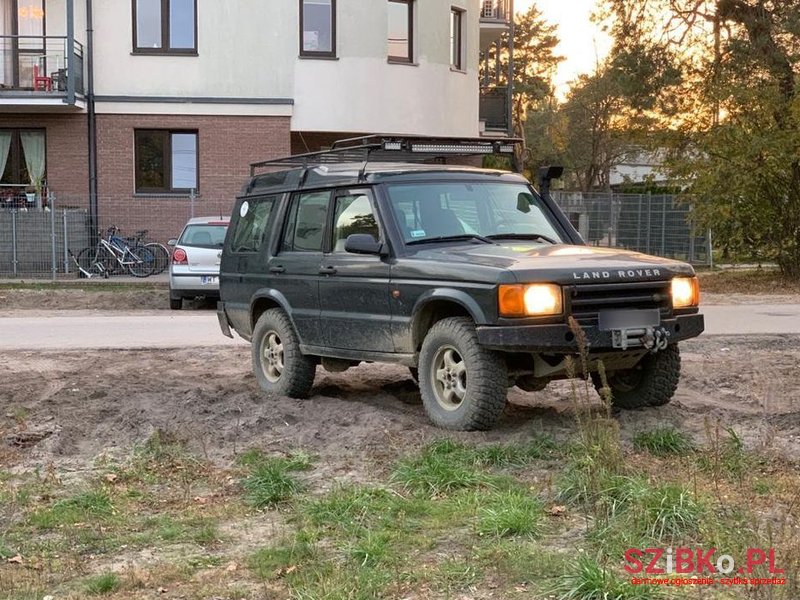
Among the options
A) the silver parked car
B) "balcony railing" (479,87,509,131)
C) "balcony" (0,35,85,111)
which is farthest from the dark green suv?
"balcony railing" (479,87,509,131)

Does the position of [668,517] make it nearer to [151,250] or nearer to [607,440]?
[607,440]

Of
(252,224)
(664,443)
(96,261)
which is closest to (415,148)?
(252,224)

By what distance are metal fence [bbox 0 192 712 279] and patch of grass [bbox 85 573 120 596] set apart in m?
19.5

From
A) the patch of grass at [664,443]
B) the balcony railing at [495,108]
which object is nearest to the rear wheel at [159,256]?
the balcony railing at [495,108]

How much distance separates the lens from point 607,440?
532cm

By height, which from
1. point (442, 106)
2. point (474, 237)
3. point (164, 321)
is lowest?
point (164, 321)

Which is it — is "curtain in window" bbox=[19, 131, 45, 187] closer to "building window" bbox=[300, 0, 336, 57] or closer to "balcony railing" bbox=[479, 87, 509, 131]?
"building window" bbox=[300, 0, 336, 57]

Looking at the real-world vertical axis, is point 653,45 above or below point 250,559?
above

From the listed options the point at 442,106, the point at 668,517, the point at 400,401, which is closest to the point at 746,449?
the point at 668,517

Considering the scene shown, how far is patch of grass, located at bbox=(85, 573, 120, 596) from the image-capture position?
13.6 feet

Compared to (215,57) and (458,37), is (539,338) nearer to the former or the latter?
(215,57)

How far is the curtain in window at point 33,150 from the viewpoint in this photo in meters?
25.8

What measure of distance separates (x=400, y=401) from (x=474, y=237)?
1.70 metres

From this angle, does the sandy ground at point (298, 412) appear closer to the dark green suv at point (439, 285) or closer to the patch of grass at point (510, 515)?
the dark green suv at point (439, 285)
